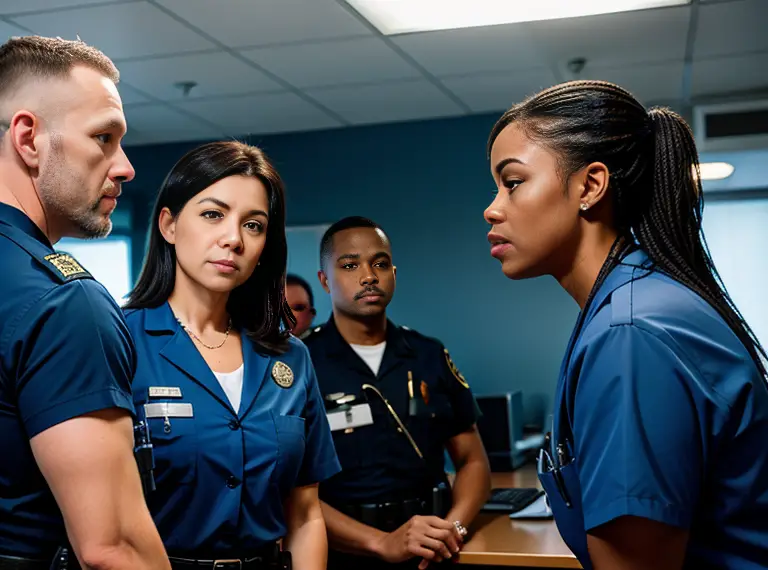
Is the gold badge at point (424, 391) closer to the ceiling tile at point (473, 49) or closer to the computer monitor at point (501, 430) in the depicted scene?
the computer monitor at point (501, 430)

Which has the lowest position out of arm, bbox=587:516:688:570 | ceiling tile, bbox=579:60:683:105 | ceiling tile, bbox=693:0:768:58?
arm, bbox=587:516:688:570

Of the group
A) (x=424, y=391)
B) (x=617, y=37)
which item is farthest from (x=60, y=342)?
(x=617, y=37)

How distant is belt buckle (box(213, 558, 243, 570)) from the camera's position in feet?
5.49

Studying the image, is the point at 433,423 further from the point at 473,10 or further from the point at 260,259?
the point at 473,10

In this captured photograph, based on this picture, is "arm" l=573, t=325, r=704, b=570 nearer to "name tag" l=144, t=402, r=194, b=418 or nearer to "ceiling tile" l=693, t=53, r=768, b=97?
"name tag" l=144, t=402, r=194, b=418

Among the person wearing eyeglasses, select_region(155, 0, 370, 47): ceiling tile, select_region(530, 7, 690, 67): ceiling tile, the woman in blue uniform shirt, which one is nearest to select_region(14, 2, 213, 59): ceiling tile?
select_region(155, 0, 370, 47): ceiling tile

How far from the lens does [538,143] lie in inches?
52.8

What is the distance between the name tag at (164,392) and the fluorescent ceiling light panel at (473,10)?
1949 millimetres

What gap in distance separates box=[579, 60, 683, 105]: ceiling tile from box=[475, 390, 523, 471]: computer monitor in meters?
1.73

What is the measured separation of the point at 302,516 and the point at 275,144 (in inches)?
152

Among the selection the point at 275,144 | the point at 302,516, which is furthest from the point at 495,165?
the point at 275,144

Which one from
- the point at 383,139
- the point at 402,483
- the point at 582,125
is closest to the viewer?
the point at 582,125

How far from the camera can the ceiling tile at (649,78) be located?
13.8 ft

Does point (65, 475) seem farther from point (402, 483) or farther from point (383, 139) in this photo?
point (383, 139)
